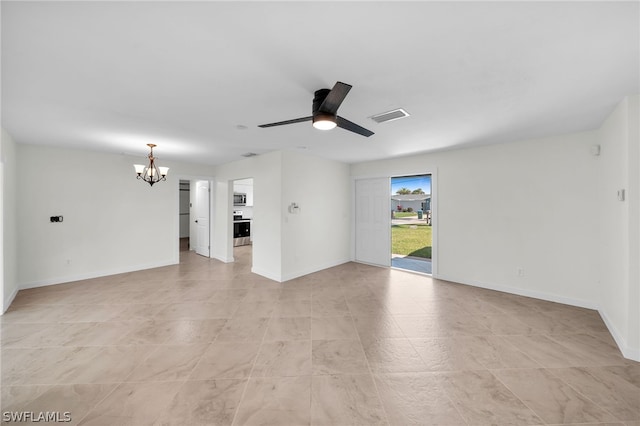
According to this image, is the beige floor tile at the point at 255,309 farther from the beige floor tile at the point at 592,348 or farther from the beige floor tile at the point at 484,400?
the beige floor tile at the point at 592,348

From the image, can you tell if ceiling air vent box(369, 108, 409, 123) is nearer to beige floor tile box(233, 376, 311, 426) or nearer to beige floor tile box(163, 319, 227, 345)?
beige floor tile box(233, 376, 311, 426)

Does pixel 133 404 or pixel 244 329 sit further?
pixel 244 329

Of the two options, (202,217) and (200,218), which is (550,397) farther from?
(200,218)

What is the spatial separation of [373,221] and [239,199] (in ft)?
16.8

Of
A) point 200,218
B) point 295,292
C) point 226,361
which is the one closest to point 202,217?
point 200,218

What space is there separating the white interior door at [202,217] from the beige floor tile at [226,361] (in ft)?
15.3

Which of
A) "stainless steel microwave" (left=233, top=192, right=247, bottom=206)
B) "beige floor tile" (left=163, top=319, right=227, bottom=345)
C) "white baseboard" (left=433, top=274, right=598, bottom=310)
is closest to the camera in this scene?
"beige floor tile" (left=163, top=319, right=227, bottom=345)

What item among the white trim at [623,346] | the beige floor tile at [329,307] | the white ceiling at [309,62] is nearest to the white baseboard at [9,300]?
the white ceiling at [309,62]

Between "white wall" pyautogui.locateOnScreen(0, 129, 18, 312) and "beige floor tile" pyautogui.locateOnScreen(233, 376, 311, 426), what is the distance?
3915mm

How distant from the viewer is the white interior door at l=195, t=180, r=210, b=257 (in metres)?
6.62

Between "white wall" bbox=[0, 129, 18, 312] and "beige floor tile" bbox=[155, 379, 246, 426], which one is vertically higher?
"white wall" bbox=[0, 129, 18, 312]

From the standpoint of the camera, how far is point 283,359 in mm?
2271

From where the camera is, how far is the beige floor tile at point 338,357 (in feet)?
6.98

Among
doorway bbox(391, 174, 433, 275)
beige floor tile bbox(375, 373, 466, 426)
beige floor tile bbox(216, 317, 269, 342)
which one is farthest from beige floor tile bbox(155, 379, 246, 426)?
doorway bbox(391, 174, 433, 275)
